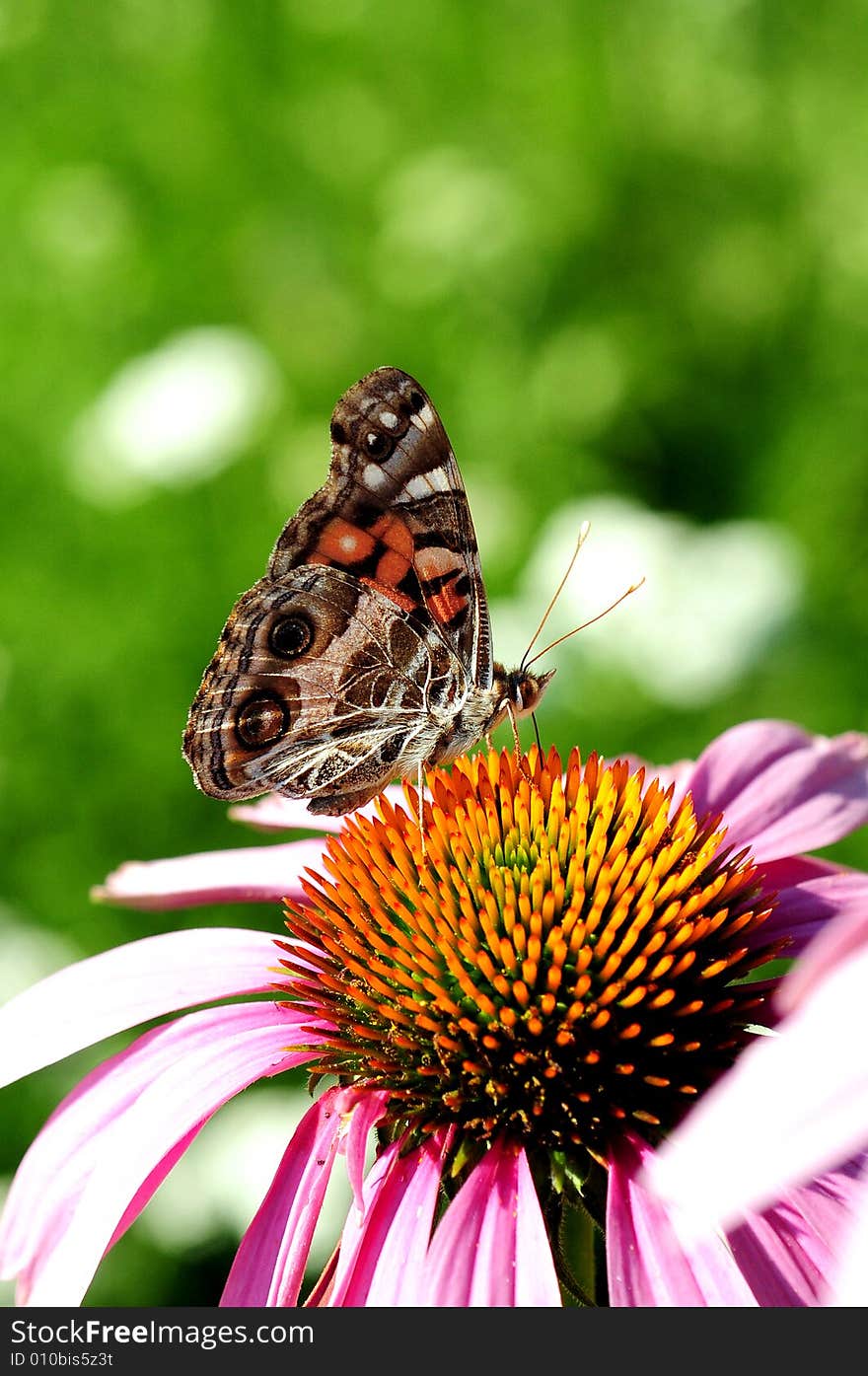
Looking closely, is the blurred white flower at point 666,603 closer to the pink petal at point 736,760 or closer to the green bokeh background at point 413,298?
the green bokeh background at point 413,298

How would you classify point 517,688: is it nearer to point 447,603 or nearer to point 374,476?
point 447,603

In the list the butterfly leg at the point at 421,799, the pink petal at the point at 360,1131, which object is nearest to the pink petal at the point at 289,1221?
the pink petal at the point at 360,1131

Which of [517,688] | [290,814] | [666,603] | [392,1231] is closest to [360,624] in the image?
[517,688]

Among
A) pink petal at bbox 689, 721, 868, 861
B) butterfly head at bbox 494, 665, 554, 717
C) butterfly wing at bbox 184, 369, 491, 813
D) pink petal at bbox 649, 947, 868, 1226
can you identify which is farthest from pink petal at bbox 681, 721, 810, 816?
pink petal at bbox 649, 947, 868, 1226

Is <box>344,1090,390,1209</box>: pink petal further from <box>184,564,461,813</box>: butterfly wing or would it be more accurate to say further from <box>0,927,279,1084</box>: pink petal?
<box>184,564,461,813</box>: butterfly wing

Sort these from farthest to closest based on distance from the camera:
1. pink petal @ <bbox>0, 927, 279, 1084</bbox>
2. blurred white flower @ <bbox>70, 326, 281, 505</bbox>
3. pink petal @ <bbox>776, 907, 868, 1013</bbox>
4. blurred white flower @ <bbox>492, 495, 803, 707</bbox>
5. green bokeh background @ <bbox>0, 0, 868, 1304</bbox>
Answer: blurred white flower @ <bbox>70, 326, 281, 505</bbox> → green bokeh background @ <bbox>0, 0, 868, 1304</bbox> → blurred white flower @ <bbox>492, 495, 803, 707</bbox> → pink petal @ <bbox>0, 927, 279, 1084</bbox> → pink petal @ <bbox>776, 907, 868, 1013</bbox>

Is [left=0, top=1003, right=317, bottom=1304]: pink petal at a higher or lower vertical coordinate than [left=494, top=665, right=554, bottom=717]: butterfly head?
lower

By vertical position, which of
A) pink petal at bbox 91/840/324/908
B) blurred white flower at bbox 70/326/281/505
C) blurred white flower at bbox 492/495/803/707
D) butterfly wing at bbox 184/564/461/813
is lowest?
pink petal at bbox 91/840/324/908
